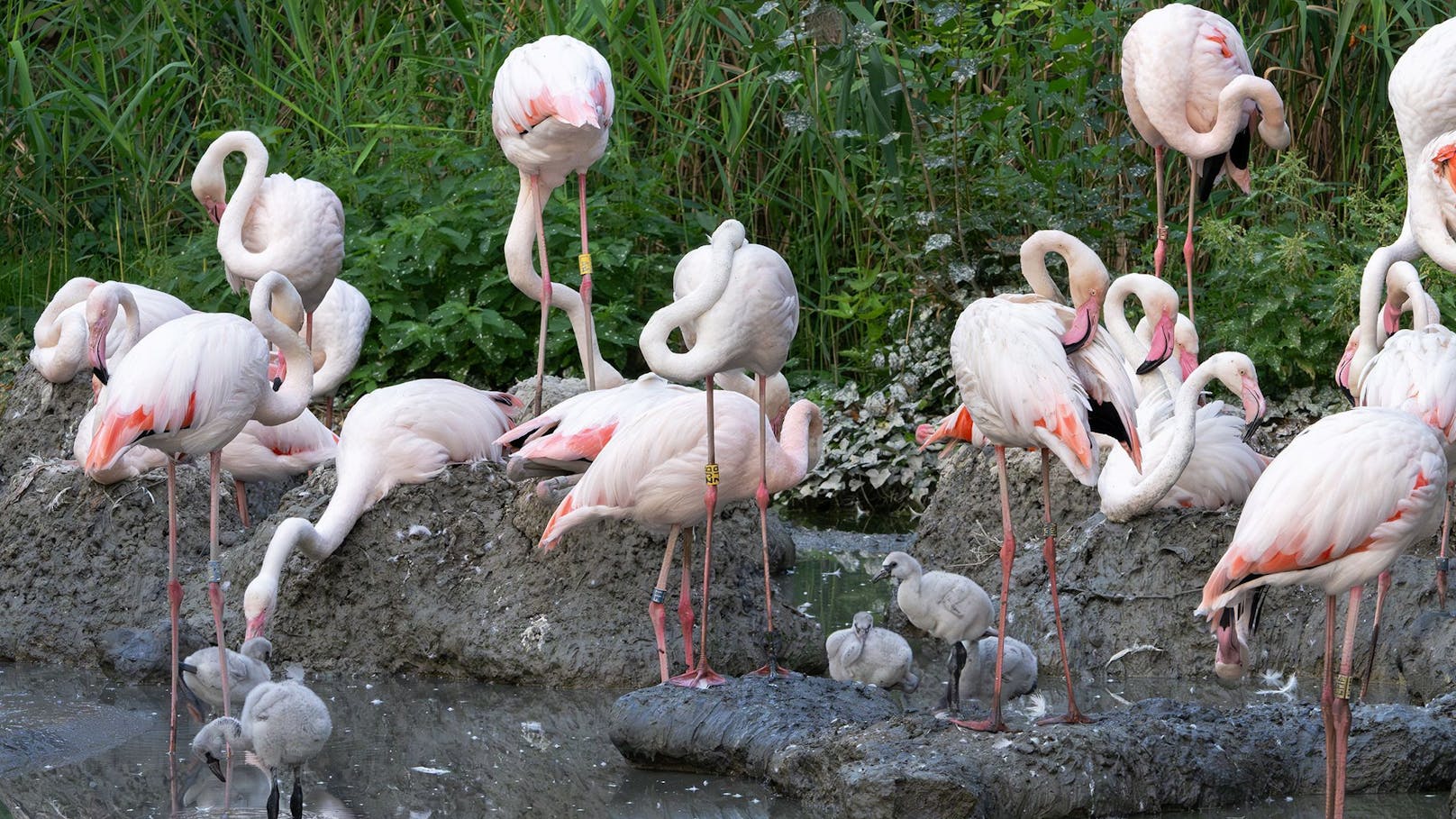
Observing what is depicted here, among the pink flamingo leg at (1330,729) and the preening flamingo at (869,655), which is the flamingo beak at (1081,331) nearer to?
the pink flamingo leg at (1330,729)

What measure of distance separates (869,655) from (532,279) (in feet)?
7.80

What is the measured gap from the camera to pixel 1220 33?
7.32m

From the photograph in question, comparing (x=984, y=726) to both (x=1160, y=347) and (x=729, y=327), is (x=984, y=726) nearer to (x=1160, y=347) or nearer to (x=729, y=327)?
(x=1160, y=347)

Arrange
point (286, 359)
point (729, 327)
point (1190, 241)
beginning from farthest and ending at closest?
point (1190, 241) < point (286, 359) < point (729, 327)

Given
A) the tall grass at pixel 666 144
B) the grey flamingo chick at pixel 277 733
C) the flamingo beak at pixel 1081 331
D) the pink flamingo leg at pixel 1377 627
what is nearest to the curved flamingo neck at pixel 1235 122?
the tall grass at pixel 666 144

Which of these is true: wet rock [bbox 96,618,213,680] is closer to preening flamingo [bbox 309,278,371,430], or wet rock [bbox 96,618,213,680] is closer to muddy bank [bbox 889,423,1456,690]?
preening flamingo [bbox 309,278,371,430]

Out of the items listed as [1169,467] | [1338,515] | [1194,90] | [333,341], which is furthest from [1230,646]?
[333,341]

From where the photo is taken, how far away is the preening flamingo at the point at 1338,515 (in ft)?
12.7

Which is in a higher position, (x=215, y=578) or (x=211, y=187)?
(x=211, y=187)

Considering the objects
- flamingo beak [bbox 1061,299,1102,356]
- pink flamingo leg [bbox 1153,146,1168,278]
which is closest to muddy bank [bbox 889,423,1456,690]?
flamingo beak [bbox 1061,299,1102,356]

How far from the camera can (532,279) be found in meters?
6.89

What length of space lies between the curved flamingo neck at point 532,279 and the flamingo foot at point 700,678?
1939mm

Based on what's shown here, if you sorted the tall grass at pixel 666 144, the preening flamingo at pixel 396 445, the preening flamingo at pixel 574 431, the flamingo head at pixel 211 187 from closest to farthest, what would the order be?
the preening flamingo at pixel 574 431 < the preening flamingo at pixel 396 445 < the flamingo head at pixel 211 187 < the tall grass at pixel 666 144

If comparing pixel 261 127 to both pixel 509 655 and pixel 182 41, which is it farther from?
pixel 509 655
